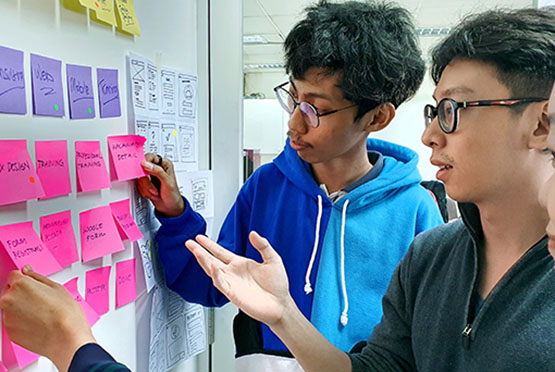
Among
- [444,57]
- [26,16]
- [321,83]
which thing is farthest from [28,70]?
[444,57]

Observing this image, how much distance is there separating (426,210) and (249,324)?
564 mm

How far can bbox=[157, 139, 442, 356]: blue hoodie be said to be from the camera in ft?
3.57

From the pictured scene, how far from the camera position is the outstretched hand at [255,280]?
82 cm

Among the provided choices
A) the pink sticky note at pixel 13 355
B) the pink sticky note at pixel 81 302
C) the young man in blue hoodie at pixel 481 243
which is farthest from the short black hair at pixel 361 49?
the pink sticky note at pixel 13 355

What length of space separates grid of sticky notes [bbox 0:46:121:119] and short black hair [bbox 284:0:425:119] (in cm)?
46

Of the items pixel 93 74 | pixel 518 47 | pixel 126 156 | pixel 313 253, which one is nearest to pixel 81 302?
pixel 126 156

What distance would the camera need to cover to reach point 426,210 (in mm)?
1149

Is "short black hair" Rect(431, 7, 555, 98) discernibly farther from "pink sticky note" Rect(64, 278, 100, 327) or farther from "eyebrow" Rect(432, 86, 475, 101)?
"pink sticky note" Rect(64, 278, 100, 327)

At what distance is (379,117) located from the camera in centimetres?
117

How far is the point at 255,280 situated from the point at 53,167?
0.42 metres

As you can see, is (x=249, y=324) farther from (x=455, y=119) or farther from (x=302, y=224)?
(x=455, y=119)

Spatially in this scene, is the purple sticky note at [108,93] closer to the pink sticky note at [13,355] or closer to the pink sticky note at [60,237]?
the pink sticky note at [60,237]

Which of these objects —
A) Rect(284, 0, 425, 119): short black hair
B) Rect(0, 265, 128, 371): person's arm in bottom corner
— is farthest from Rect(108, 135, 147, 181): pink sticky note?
Rect(284, 0, 425, 119): short black hair

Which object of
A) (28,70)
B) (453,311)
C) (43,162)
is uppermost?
(28,70)
